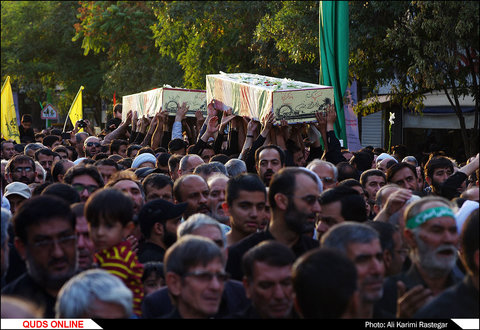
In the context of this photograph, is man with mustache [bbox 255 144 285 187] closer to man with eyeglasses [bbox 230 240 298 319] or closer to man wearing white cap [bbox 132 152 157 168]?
man wearing white cap [bbox 132 152 157 168]

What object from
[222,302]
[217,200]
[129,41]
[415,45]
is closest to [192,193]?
[217,200]

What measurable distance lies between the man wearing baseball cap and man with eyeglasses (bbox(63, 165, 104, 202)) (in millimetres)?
1079

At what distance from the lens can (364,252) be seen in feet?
12.9

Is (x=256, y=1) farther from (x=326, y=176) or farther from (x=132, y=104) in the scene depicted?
(x=326, y=176)

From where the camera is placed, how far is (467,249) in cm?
389

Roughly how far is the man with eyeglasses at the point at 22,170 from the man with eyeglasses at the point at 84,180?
67.9 inches

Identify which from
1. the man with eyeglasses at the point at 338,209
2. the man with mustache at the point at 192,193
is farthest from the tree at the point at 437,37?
the man with eyeglasses at the point at 338,209

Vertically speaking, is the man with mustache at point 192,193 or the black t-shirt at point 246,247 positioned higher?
the man with mustache at point 192,193

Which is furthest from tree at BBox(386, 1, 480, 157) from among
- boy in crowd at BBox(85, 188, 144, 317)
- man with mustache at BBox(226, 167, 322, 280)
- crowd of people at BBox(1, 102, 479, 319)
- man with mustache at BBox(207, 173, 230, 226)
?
boy in crowd at BBox(85, 188, 144, 317)

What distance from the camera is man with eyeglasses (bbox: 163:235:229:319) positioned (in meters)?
3.81

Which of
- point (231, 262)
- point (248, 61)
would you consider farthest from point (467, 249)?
point (248, 61)

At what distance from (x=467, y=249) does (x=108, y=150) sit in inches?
370

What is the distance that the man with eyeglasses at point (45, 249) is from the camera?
3.96 m

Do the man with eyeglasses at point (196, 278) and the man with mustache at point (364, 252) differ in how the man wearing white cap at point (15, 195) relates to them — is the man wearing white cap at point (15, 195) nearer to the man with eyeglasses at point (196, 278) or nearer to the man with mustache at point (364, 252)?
the man with eyeglasses at point (196, 278)
